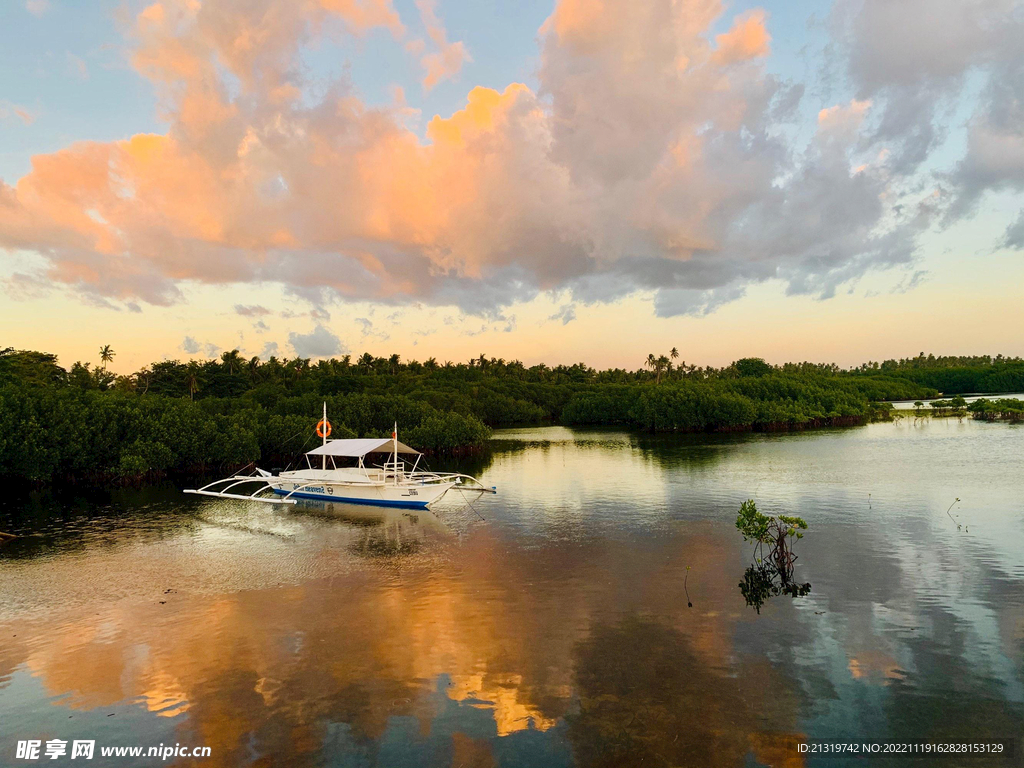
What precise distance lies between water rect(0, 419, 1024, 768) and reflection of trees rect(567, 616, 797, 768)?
67 mm

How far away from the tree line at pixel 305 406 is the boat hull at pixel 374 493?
17699mm

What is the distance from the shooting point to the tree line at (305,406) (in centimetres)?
5209

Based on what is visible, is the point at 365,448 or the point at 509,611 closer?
the point at 509,611

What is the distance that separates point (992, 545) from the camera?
27.7m

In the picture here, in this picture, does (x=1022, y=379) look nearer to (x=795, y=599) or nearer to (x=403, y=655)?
(x=795, y=599)

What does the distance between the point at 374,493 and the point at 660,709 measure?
30673mm

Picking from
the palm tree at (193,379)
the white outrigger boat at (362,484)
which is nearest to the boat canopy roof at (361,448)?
the white outrigger boat at (362,484)

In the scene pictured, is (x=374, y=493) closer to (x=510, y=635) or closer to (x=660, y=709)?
(x=510, y=635)

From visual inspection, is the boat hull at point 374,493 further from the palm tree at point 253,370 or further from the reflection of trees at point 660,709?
the palm tree at point 253,370

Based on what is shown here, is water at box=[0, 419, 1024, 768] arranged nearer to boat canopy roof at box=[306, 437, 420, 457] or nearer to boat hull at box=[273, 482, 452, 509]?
boat hull at box=[273, 482, 452, 509]

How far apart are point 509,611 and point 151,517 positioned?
30.2 meters

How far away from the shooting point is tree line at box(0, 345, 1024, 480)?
52094 mm

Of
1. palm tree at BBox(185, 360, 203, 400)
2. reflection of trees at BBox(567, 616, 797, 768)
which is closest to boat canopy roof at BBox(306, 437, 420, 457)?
reflection of trees at BBox(567, 616, 797, 768)

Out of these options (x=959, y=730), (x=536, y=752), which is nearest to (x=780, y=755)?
(x=959, y=730)
